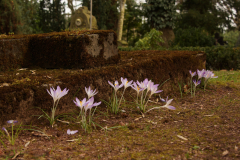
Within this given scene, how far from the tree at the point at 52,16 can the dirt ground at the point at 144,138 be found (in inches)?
898

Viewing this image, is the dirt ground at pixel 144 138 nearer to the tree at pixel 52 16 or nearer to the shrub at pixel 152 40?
the shrub at pixel 152 40

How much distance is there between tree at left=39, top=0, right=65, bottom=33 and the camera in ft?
78.2

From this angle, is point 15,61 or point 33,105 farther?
point 15,61

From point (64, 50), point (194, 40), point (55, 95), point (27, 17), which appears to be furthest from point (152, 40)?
point (27, 17)

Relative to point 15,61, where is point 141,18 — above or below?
above

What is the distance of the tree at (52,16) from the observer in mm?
23828

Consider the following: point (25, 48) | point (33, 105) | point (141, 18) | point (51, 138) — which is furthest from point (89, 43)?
point (141, 18)

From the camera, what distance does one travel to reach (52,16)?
78.8 ft

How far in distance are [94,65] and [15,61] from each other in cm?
124

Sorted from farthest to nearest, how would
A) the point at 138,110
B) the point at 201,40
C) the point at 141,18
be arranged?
the point at 141,18
the point at 201,40
the point at 138,110

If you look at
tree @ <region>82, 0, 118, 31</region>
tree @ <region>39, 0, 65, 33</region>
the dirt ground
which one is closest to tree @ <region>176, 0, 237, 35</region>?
tree @ <region>82, 0, 118, 31</region>

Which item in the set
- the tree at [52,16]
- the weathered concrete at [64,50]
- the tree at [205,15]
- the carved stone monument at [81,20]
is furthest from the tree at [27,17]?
the tree at [205,15]

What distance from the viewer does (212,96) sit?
389 centimetres

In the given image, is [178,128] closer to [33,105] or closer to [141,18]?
[33,105]
